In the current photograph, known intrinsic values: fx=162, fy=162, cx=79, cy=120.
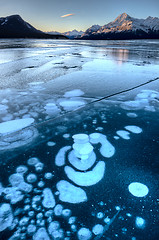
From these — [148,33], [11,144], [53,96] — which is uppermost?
[148,33]

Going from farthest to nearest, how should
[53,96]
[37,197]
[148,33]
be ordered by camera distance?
[148,33] → [53,96] → [37,197]

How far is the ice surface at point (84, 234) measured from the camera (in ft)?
2.59

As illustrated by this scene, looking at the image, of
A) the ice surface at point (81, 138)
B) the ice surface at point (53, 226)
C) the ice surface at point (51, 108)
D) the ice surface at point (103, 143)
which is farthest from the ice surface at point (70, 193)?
the ice surface at point (51, 108)

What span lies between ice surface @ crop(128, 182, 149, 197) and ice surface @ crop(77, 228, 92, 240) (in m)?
0.37

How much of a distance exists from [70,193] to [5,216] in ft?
1.25

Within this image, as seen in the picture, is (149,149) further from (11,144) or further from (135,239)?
(11,144)

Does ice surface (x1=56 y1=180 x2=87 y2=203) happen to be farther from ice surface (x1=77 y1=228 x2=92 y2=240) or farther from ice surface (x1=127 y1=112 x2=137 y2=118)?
ice surface (x1=127 y1=112 x2=137 y2=118)

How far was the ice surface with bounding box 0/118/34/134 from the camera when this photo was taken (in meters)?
1.72

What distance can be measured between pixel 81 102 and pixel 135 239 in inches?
76.6

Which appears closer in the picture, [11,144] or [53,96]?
[11,144]

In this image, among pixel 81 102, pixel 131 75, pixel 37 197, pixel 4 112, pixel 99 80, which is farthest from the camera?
pixel 131 75

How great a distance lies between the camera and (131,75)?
4195 mm

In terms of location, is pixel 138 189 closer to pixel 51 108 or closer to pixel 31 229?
pixel 31 229

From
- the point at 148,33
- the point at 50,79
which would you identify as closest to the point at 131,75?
the point at 50,79
